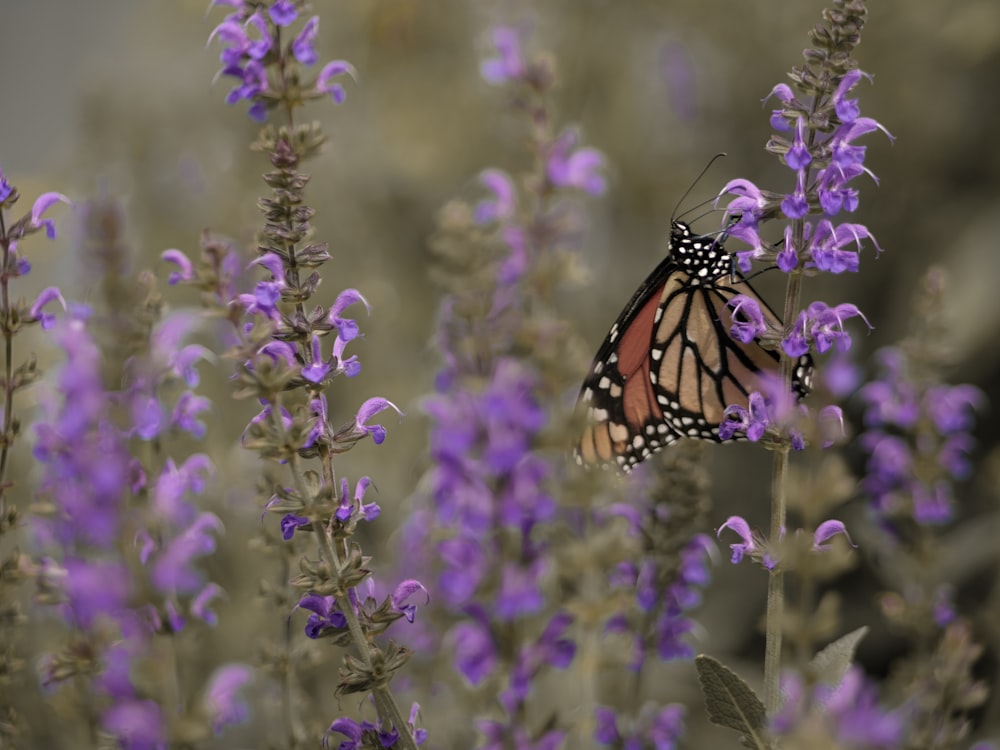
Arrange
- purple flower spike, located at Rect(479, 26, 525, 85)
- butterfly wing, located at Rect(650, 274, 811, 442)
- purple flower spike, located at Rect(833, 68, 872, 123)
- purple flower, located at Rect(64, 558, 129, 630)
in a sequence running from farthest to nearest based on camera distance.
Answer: purple flower spike, located at Rect(479, 26, 525, 85) → butterfly wing, located at Rect(650, 274, 811, 442) → purple flower spike, located at Rect(833, 68, 872, 123) → purple flower, located at Rect(64, 558, 129, 630)

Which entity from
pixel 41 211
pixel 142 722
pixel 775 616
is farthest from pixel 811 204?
pixel 41 211

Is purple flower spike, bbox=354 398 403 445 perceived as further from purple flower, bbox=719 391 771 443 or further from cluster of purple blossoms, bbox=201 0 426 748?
purple flower, bbox=719 391 771 443

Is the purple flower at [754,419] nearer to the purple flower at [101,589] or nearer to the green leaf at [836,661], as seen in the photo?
the green leaf at [836,661]

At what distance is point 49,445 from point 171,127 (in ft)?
11.7

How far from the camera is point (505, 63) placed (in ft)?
9.46

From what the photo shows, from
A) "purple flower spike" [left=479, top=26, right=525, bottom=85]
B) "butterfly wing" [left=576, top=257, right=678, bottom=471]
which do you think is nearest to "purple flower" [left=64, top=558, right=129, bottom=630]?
"butterfly wing" [left=576, top=257, right=678, bottom=471]

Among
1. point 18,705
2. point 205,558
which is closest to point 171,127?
point 205,558

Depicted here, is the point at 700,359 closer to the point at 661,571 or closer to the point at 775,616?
the point at 661,571

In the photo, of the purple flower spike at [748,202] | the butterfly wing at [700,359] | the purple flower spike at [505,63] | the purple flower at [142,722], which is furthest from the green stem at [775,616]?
the purple flower spike at [505,63]

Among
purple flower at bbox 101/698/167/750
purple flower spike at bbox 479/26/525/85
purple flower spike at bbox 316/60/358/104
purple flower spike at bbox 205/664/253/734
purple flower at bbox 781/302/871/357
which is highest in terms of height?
purple flower spike at bbox 479/26/525/85

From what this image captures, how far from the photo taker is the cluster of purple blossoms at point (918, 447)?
8.60 feet

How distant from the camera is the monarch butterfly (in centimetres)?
246

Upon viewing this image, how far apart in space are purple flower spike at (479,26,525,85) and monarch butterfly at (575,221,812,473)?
0.63m

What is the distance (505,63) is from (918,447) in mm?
1475
